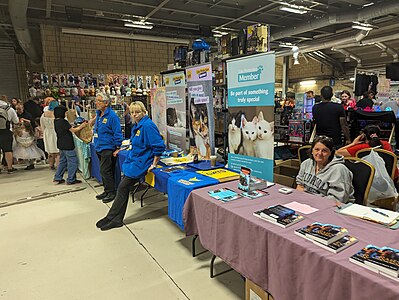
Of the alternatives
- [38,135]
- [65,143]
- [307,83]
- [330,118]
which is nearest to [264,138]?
[330,118]

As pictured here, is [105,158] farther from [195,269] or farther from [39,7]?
[39,7]

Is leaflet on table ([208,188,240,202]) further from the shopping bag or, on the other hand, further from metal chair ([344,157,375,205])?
the shopping bag

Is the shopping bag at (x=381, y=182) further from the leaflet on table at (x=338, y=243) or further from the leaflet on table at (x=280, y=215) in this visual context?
the leaflet on table at (x=338, y=243)

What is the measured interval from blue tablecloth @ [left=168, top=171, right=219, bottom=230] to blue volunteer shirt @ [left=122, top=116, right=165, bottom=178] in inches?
20.4

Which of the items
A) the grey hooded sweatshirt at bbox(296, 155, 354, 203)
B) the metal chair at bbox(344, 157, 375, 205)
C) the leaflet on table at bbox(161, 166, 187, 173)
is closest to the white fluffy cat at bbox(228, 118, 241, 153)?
the leaflet on table at bbox(161, 166, 187, 173)

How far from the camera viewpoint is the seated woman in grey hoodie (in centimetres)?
206

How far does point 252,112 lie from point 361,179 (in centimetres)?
107

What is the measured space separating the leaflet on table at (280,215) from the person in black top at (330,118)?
102 inches

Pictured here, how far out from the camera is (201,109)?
10.8 ft

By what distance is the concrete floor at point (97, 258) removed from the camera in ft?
7.41

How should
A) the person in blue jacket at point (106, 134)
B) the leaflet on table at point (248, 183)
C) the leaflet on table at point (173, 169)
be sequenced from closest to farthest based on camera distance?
the leaflet on table at point (248, 183), the leaflet on table at point (173, 169), the person in blue jacket at point (106, 134)

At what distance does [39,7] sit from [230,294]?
8.42 metres

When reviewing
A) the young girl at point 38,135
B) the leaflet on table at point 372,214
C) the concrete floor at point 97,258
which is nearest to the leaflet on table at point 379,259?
the leaflet on table at point 372,214

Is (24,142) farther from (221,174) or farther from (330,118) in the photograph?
(330,118)
